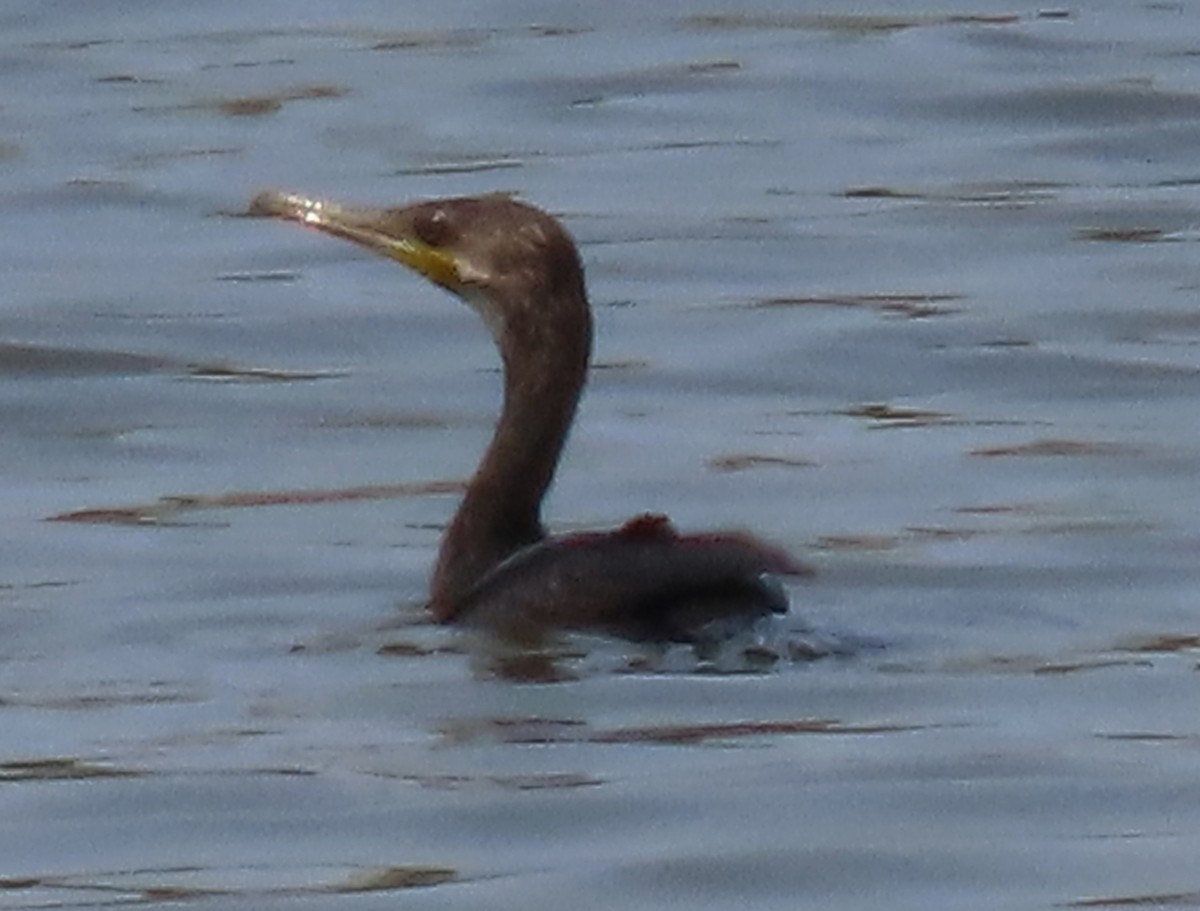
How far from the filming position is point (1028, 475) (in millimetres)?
13781

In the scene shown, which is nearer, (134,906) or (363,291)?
(134,906)

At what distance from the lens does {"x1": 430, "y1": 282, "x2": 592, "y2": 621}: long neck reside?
1194 centimetres

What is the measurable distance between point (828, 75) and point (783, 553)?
8864 mm

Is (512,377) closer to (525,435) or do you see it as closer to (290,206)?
(525,435)

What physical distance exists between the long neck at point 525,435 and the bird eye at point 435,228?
0.87 ft

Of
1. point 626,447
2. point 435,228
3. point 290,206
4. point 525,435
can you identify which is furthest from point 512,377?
point 626,447

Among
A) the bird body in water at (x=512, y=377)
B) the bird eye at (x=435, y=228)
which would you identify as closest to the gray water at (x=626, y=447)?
the bird body in water at (x=512, y=377)

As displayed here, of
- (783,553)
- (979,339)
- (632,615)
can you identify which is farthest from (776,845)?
(979,339)

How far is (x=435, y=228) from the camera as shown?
1216 centimetres

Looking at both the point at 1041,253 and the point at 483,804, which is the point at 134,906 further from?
the point at 1041,253

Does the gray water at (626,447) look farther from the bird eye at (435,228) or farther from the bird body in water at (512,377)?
the bird eye at (435,228)

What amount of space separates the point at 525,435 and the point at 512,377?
0.15 meters

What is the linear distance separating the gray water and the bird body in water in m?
0.19

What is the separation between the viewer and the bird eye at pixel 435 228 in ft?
39.9
